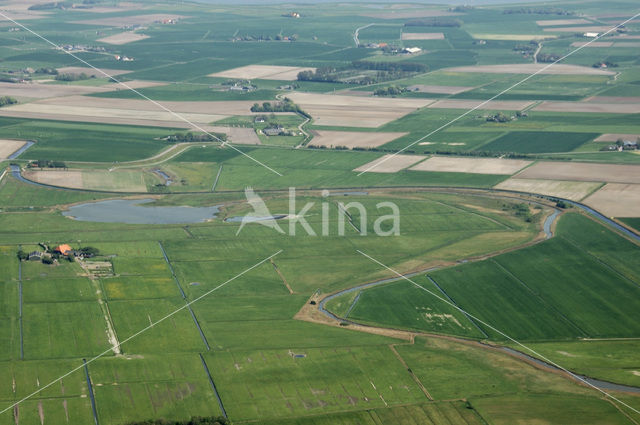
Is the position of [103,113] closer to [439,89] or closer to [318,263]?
[439,89]

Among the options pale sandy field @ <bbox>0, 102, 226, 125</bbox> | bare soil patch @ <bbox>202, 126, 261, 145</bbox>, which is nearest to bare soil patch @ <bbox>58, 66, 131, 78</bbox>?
pale sandy field @ <bbox>0, 102, 226, 125</bbox>

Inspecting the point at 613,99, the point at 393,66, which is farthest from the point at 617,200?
the point at 393,66

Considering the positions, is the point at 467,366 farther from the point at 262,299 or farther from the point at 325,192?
the point at 325,192

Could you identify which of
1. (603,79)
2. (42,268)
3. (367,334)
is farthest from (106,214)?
(603,79)

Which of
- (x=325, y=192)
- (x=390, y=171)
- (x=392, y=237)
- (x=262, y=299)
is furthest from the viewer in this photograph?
(x=390, y=171)

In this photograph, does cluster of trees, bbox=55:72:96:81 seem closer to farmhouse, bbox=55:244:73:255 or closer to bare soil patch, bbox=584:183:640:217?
farmhouse, bbox=55:244:73:255

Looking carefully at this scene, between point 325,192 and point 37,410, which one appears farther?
point 325,192

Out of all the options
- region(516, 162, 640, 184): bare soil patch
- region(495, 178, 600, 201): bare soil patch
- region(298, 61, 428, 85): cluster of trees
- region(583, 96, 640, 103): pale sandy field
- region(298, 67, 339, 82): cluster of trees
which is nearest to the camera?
region(495, 178, 600, 201): bare soil patch
